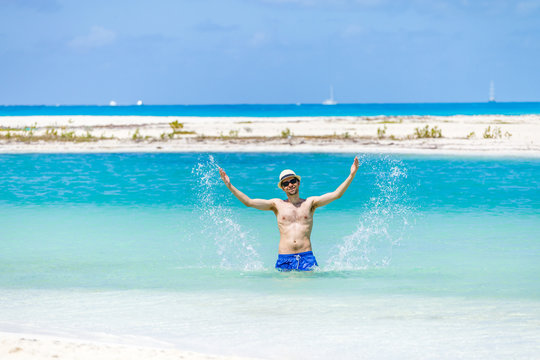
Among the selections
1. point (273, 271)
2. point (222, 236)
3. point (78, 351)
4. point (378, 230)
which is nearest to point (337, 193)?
point (273, 271)

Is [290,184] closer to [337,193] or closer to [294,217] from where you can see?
[294,217]

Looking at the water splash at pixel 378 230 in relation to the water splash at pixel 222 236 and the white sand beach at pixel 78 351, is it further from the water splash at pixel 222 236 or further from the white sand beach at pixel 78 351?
the white sand beach at pixel 78 351

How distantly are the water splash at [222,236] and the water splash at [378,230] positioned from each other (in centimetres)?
135

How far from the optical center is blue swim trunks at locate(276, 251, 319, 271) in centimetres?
888

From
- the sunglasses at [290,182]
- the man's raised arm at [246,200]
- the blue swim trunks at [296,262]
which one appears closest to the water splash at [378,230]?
the blue swim trunks at [296,262]

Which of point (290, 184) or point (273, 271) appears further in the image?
point (273, 271)

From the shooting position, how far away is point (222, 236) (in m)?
13.0

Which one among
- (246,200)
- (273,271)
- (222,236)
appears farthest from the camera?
(222,236)

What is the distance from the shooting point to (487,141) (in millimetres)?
33688

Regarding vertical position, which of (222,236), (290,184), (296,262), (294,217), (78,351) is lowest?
(78,351)

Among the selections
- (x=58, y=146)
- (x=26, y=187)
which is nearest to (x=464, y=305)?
(x=26, y=187)

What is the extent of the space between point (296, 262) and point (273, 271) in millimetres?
809

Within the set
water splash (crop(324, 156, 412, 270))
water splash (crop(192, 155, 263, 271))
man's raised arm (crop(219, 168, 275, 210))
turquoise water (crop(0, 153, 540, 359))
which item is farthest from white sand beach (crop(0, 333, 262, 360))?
water splash (crop(324, 156, 412, 270))

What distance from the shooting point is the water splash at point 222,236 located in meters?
10.7
